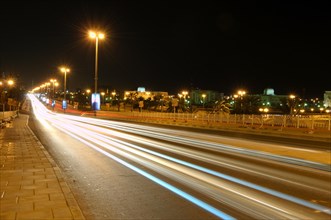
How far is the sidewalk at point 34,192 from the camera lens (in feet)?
20.8

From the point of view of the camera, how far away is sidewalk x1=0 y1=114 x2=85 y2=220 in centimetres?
633

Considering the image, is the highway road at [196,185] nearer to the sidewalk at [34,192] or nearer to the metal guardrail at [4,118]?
the sidewalk at [34,192]

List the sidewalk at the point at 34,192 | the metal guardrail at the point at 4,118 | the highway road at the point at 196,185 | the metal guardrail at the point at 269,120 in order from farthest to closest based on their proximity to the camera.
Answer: the metal guardrail at the point at 269,120, the metal guardrail at the point at 4,118, the highway road at the point at 196,185, the sidewalk at the point at 34,192

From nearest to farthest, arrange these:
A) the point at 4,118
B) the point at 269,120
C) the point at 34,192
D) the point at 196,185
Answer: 1. the point at 34,192
2. the point at 196,185
3. the point at 4,118
4. the point at 269,120

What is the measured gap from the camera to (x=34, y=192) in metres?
7.72

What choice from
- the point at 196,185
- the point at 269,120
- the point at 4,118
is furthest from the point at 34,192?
the point at 269,120

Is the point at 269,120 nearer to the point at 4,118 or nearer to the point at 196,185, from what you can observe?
the point at 4,118

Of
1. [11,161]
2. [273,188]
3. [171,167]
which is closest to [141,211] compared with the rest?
[273,188]

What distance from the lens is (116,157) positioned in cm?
1447

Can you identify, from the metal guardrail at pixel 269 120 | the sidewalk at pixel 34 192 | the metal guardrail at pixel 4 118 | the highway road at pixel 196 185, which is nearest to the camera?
the sidewalk at pixel 34 192

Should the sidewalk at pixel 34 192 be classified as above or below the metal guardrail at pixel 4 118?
below

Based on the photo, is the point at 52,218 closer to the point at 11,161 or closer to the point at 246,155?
the point at 11,161

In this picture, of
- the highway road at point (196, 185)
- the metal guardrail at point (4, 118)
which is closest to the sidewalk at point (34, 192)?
the highway road at point (196, 185)

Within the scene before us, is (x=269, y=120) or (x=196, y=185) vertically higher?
(x=269, y=120)
